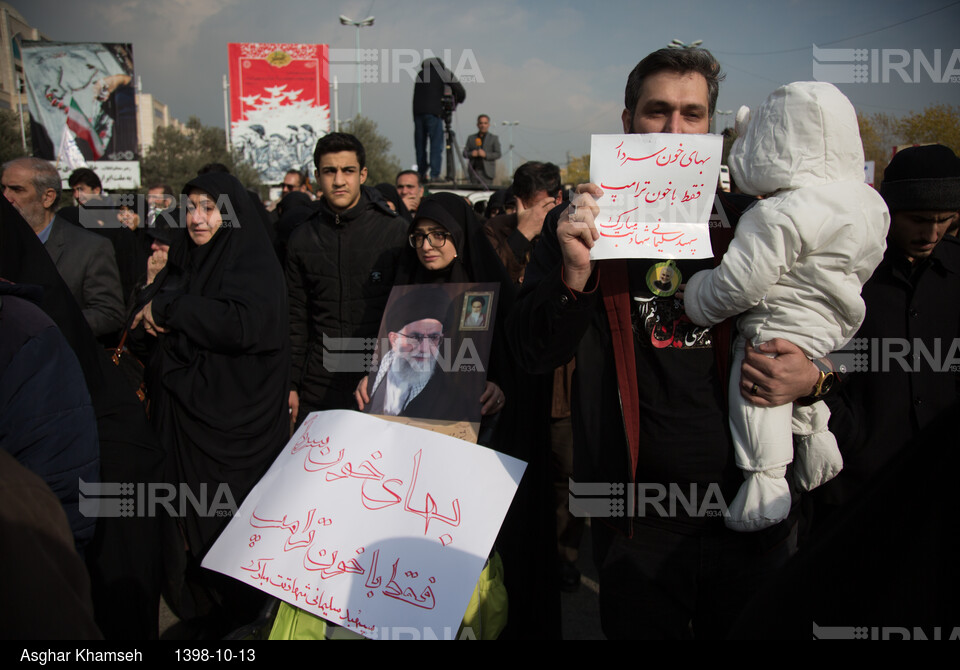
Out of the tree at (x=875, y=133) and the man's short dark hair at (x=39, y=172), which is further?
the tree at (x=875, y=133)

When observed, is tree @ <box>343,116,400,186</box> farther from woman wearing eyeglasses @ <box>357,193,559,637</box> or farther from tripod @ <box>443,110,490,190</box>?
woman wearing eyeglasses @ <box>357,193,559,637</box>

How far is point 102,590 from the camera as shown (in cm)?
197

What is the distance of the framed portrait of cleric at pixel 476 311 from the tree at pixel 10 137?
2317 cm

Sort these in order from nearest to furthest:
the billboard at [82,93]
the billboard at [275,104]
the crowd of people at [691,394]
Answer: the crowd of people at [691,394] → the billboard at [82,93] → the billboard at [275,104]

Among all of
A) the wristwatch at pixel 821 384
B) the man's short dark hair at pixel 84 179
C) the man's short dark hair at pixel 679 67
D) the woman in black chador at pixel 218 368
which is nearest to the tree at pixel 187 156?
the man's short dark hair at pixel 84 179

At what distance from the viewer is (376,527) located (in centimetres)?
149

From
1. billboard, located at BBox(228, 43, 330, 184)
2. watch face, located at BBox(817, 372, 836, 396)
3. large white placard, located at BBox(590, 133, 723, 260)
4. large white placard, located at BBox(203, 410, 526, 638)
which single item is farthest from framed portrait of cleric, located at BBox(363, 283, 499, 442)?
billboard, located at BBox(228, 43, 330, 184)

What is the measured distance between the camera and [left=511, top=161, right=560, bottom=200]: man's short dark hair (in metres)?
4.31

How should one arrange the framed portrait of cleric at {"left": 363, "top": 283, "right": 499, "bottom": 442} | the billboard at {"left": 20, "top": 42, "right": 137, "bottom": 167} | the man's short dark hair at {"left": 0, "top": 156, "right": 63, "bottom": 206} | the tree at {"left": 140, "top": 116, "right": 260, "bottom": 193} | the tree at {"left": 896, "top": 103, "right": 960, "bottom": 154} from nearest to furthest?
1. the framed portrait of cleric at {"left": 363, "top": 283, "right": 499, "bottom": 442}
2. the man's short dark hair at {"left": 0, "top": 156, "right": 63, "bottom": 206}
3. the tree at {"left": 896, "top": 103, "right": 960, "bottom": 154}
4. the billboard at {"left": 20, "top": 42, "right": 137, "bottom": 167}
5. the tree at {"left": 140, "top": 116, "right": 260, "bottom": 193}

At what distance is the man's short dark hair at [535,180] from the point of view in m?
4.31

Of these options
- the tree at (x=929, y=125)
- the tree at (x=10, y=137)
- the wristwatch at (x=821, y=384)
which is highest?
the tree at (x=10, y=137)

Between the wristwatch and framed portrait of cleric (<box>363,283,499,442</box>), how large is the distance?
0.90 m

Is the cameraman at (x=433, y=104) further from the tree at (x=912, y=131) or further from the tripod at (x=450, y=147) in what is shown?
the tree at (x=912, y=131)

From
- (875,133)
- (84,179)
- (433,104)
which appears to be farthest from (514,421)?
(875,133)
